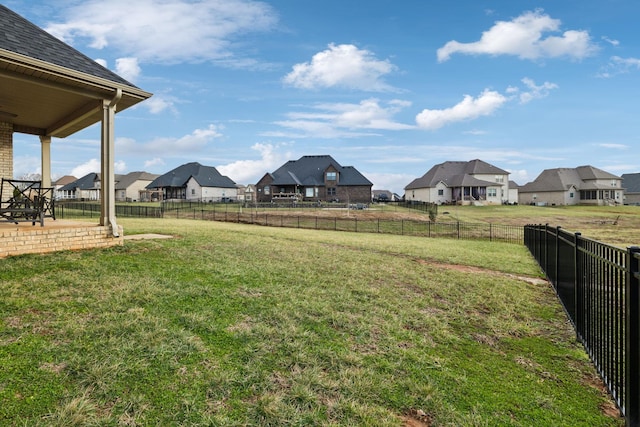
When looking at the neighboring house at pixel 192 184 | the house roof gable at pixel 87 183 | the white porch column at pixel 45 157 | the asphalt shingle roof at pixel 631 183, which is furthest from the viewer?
the house roof gable at pixel 87 183

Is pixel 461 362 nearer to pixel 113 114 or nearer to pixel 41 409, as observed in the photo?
pixel 41 409

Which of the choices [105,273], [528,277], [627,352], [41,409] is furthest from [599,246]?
[105,273]

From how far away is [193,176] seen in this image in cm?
6206

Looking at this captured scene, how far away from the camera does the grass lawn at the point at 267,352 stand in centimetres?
321

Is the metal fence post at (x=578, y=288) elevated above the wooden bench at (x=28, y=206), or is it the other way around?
the wooden bench at (x=28, y=206)

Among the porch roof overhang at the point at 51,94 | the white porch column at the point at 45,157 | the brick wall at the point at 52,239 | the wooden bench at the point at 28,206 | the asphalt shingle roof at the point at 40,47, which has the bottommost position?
the brick wall at the point at 52,239

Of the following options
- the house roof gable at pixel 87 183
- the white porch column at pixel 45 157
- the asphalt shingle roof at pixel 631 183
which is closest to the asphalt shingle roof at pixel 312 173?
the house roof gable at pixel 87 183

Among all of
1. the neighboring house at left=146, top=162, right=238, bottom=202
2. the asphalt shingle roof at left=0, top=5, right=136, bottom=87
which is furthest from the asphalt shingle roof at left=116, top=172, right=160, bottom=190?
the asphalt shingle roof at left=0, top=5, right=136, bottom=87

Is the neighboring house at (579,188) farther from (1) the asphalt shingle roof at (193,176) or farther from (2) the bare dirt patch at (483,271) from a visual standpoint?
(2) the bare dirt patch at (483,271)

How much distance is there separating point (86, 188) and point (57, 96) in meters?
77.0

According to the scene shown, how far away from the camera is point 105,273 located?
21.7 ft

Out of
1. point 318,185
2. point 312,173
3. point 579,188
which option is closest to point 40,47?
point 318,185

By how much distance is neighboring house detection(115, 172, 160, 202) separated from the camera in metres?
72.1

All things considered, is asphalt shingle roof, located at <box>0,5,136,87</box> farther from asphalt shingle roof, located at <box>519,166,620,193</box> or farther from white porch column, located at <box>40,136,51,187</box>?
asphalt shingle roof, located at <box>519,166,620,193</box>
